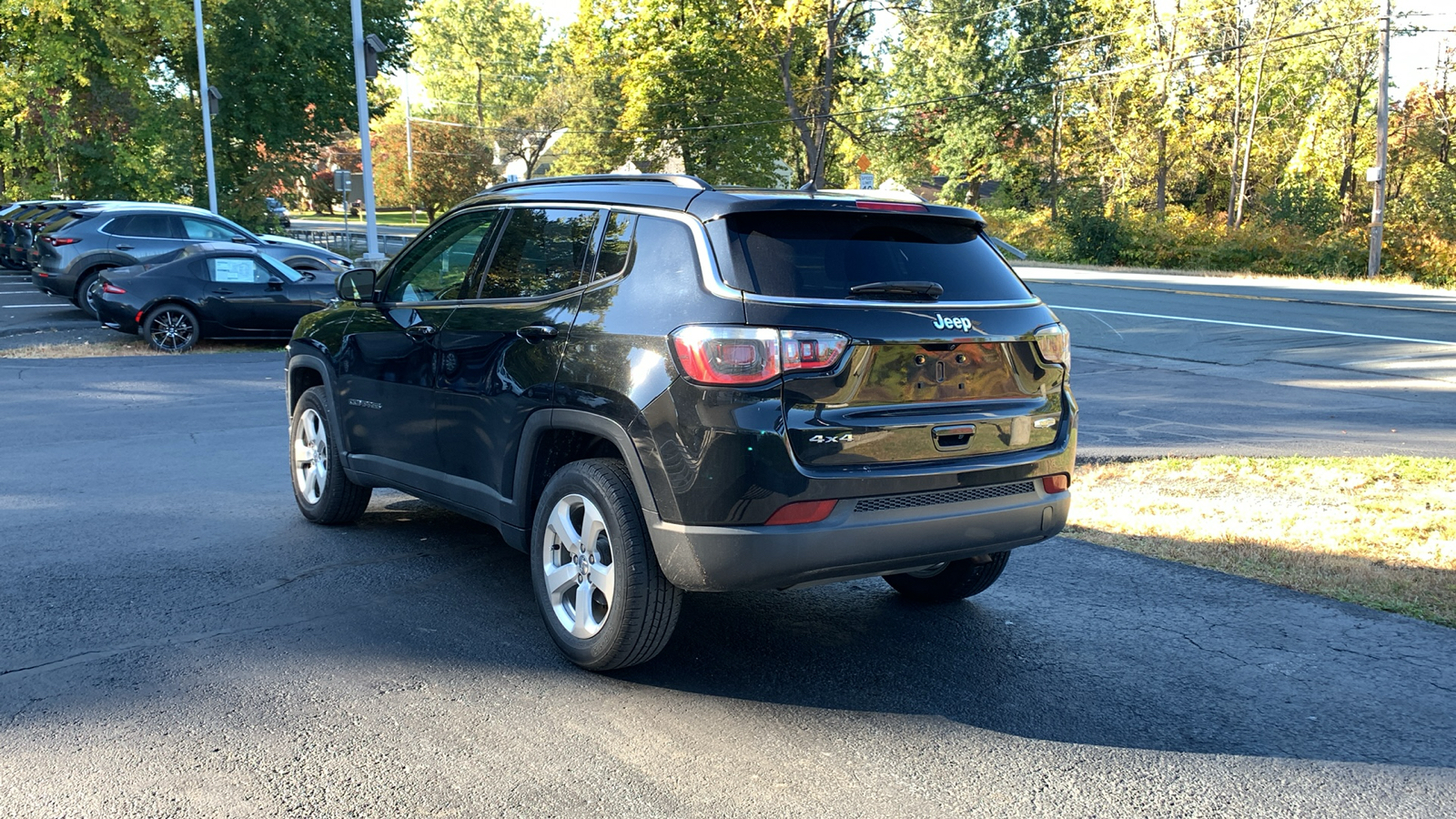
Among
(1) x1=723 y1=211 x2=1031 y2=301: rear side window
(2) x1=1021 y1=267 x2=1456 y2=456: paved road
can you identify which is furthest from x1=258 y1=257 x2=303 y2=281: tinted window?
(1) x1=723 y1=211 x2=1031 y2=301: rear side window

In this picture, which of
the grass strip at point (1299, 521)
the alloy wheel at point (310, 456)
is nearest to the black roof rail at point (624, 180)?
the alloy wheel at point (310, 456)

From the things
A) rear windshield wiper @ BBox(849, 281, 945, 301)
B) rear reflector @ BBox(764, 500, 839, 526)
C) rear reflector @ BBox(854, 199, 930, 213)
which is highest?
rear reflector @ BBox(854, 199, 930, 213)

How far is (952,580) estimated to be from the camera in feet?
17.8

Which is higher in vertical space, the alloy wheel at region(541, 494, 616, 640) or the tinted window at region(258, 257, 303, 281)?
the tinted window at region(258, 257, 303, 281)

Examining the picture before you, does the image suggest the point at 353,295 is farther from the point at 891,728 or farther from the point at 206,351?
the point at 206,351

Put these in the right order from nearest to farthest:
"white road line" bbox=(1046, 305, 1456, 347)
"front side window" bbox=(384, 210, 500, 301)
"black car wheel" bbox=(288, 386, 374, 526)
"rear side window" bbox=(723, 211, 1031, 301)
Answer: "rear side window" bbox=(723, 211, 1031, 301) → "front side window" bbox=(384, 210, 500, 301) → "black car wheel" bbox=(288, 386, 374, 526) → "white road line" bbox=(1046, 305, 1456, 347)

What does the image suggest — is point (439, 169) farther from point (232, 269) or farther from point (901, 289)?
point (901, 289)

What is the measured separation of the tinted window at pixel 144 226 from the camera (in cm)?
2102

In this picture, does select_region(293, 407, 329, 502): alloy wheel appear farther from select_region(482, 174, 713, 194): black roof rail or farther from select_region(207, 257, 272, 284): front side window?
select_region(207, 257, 272, 284): front side window

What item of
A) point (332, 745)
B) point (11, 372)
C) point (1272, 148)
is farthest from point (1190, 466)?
point (1272, 148)

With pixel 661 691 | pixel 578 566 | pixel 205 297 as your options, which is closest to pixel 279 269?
pixel 205 297

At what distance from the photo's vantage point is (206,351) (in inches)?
636

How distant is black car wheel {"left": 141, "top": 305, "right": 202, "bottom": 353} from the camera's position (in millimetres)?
15906

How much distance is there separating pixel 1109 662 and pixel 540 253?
281cm
